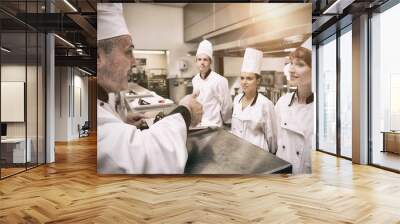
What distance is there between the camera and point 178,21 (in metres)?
6.50

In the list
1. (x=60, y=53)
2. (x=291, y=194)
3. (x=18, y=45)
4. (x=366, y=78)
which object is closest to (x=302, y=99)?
(x=291, y=194)

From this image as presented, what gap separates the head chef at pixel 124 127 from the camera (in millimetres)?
6254

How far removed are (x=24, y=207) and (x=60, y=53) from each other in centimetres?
892

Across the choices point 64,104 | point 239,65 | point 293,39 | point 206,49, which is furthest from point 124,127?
point 64,104

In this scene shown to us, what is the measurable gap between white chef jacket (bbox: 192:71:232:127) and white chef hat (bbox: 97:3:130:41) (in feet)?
4.91

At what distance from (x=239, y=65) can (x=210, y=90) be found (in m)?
0.63

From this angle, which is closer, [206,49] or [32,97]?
[206,49]

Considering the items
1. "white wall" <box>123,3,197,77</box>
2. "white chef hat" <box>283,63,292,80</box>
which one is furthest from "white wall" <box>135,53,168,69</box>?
"white chef hat" <box>283,63,292,80</box>

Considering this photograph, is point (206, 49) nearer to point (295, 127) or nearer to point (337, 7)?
point (295, 127)

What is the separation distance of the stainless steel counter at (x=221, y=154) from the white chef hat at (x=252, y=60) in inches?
43.4

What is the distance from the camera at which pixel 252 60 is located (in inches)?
247

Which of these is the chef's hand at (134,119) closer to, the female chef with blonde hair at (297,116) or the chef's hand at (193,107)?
the chef's hand at (193,107)

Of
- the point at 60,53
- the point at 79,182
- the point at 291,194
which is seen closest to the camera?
the point at 291,194

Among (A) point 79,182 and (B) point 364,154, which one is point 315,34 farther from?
(A) point 79,182
